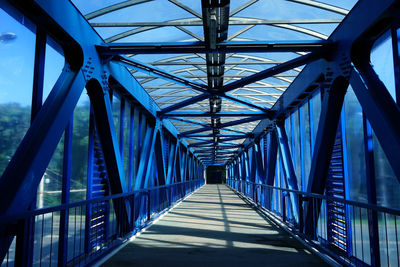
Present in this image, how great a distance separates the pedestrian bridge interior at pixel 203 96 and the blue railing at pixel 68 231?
0.03 meters

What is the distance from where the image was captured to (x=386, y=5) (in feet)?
14.3

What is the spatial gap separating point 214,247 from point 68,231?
2.49 meters

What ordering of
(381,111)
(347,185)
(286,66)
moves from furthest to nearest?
(286,66)
(347,185)
(381,111)

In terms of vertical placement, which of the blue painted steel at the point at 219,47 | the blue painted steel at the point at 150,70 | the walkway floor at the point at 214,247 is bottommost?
the walkway floor at the point at 214,247

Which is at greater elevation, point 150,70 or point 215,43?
point 150,70

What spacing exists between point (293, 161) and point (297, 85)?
11.7ft

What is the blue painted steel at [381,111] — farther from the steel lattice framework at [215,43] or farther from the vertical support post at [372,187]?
the steel lattice framework at [215,43]

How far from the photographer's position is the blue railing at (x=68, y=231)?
3969 mm

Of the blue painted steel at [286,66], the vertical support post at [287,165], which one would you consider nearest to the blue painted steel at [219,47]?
Result: the blue painted steel at [286,66]

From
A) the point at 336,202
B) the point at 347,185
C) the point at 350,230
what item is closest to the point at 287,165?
the point at 336,202

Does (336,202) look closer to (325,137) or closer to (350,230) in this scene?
(350,230)

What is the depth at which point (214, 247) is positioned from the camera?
616cm

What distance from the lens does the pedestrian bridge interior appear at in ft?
14.4

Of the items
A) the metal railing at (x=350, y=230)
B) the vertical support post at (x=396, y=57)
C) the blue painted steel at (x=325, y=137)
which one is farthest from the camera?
the blue painted steel at (x=325, y=137)
